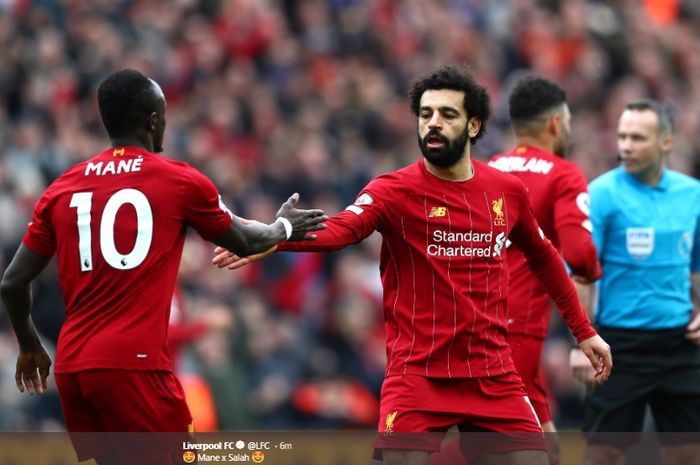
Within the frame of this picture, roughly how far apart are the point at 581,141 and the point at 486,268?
1131cm

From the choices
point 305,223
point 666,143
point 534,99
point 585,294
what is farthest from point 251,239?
point 666,143

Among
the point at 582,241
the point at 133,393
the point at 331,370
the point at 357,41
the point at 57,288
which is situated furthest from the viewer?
the point at 357,41

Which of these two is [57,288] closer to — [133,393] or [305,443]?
[305,443]

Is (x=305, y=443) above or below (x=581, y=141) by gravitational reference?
below

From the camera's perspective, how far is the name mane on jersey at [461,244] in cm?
787

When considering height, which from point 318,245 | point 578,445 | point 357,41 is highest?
point 357,41

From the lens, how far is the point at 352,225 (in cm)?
782

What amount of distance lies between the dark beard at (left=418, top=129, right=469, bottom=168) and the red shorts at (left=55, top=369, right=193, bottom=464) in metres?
1.71

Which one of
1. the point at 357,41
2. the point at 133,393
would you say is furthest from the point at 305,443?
the point at 357,41

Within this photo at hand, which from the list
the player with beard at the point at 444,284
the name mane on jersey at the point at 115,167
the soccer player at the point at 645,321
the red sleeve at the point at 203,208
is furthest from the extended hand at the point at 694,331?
the name mane on jersey at the point at 115,167

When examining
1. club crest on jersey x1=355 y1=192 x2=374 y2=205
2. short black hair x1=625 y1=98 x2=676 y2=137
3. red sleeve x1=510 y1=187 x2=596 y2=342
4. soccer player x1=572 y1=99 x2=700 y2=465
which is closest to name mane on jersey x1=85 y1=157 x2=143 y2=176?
club crest on jersey x1=355 y1=192 x2=374 y2=205

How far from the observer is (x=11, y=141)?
15078 mm

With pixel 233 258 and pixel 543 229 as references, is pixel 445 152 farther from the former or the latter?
pixel 543 229

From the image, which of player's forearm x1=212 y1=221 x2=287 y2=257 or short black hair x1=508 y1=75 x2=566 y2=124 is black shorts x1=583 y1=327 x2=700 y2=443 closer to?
short black hair x1=508 y1=75 x2=566 y2=124
